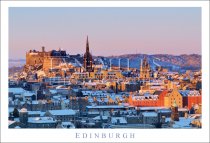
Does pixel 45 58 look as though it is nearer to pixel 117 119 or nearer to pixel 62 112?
pixel 62 112

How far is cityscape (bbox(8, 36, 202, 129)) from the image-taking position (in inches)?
383

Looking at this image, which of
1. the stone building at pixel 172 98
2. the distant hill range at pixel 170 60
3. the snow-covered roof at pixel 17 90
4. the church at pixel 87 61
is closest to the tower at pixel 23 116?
the snow-covered roof at pixel 17 90

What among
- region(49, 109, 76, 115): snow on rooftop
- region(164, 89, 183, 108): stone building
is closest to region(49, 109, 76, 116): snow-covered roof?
region(49, 109, 76, 115): snow on rooftop

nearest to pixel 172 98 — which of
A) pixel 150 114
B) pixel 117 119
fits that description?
pixel 150 114

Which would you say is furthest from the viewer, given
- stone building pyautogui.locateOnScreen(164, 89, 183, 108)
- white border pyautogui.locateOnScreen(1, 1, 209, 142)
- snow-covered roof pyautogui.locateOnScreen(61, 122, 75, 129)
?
stone building pyautogui.locateOnScreen(164, 89, 183, 108)

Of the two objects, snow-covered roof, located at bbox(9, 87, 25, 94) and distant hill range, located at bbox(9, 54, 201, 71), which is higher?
distant hill range, located at bbox(9, 54, 201, 71)

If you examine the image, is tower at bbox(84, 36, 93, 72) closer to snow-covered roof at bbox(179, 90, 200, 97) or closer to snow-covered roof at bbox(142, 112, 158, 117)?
snow-covered roof at bbox(142, 112, 158, 117)

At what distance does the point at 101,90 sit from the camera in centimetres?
982

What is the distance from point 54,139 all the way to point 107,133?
0.44 meters

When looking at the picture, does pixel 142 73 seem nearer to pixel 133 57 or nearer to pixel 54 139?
pixel 133 57

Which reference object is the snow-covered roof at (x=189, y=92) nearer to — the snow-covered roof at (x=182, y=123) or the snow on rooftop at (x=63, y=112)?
the snow-covered roof at (x=182, y=123)

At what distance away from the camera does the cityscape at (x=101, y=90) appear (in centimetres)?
972

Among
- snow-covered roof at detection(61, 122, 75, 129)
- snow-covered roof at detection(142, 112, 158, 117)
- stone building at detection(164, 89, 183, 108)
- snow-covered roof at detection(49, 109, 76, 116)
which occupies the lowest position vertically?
snow-covered roof at detection(61, 122, 75, 129)

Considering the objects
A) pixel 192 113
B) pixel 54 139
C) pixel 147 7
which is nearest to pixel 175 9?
pixel 147 7
